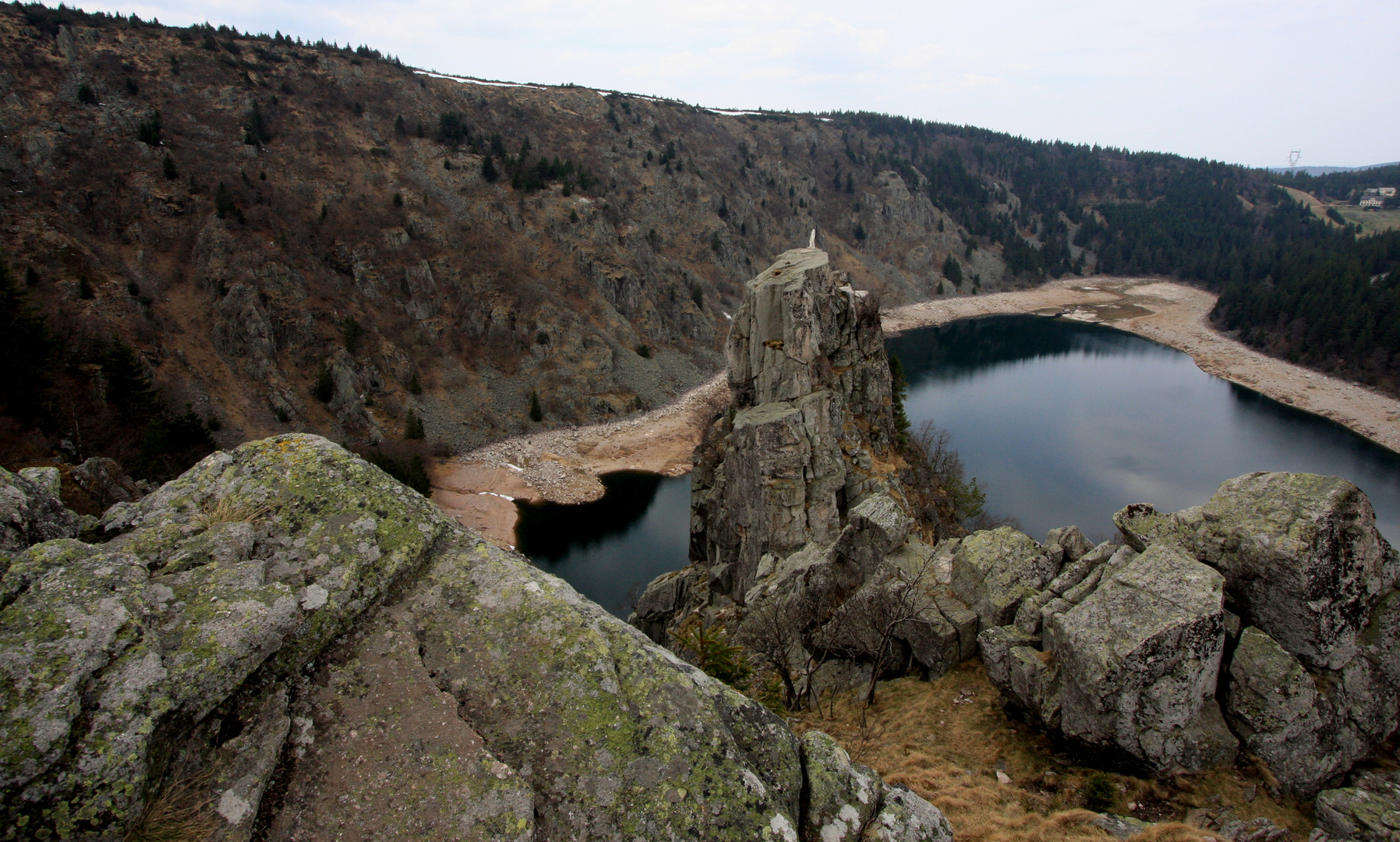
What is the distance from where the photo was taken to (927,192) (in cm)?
16000

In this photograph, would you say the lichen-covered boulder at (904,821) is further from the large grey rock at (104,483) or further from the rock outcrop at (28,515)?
the large grey rock at (104,483)

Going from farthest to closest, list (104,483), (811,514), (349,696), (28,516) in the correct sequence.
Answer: (811,514)
(104,483)
(28,516)
(349,696)

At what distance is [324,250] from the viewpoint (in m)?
62.2

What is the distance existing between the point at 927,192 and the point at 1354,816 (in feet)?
565

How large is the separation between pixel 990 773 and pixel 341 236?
72.4m

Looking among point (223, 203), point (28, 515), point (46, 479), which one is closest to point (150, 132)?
point (223, 203)

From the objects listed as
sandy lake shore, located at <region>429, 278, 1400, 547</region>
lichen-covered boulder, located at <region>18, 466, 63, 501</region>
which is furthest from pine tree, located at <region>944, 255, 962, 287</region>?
lichen-covered boulder, located at <region>18, 466, 63, 501</region>

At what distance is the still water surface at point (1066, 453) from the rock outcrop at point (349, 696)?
33372 mm

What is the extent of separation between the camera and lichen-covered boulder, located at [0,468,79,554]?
450 cm

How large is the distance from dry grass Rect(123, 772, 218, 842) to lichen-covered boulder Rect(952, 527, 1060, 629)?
1392 cm

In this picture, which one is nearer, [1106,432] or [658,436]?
[658,436]

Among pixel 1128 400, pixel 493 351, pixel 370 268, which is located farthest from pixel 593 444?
pixel 1128 400

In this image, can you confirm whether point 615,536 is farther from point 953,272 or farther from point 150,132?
point 953,272

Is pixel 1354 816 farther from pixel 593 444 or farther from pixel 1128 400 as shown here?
pixel 1128 400
